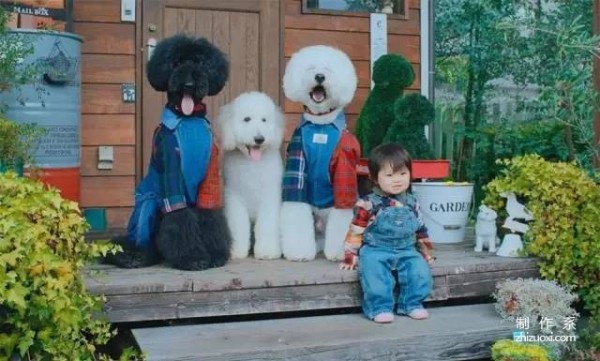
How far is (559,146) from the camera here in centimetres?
623

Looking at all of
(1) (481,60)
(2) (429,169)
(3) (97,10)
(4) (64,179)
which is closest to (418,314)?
(2) (429,169)

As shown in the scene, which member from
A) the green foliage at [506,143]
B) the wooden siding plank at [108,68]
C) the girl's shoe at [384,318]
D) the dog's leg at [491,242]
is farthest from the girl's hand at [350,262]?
the green foliage at [506,143]

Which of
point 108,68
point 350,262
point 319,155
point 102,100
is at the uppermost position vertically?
point 108,68

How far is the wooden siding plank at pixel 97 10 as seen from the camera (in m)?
4.51

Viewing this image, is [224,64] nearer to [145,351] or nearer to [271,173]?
[271,173]

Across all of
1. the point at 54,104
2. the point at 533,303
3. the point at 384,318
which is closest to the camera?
the point at 384,318

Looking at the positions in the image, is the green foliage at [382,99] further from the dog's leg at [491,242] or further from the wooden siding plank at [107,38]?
the wooden siding plank at [107,38]

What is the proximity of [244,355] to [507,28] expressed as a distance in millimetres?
1916

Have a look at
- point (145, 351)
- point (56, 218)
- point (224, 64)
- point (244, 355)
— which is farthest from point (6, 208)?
point (224, 64)

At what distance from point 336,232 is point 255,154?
51 centimetres

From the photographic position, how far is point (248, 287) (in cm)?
290

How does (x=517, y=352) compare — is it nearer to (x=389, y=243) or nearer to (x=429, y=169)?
(x=389, y=243)

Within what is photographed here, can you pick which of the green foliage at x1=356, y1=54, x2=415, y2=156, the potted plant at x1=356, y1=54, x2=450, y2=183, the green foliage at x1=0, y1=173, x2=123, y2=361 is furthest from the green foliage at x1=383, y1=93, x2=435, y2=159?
the green foliage at x1=0, y1=173, x2=123, y2=361

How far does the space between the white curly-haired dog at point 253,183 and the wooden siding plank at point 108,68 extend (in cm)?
150
